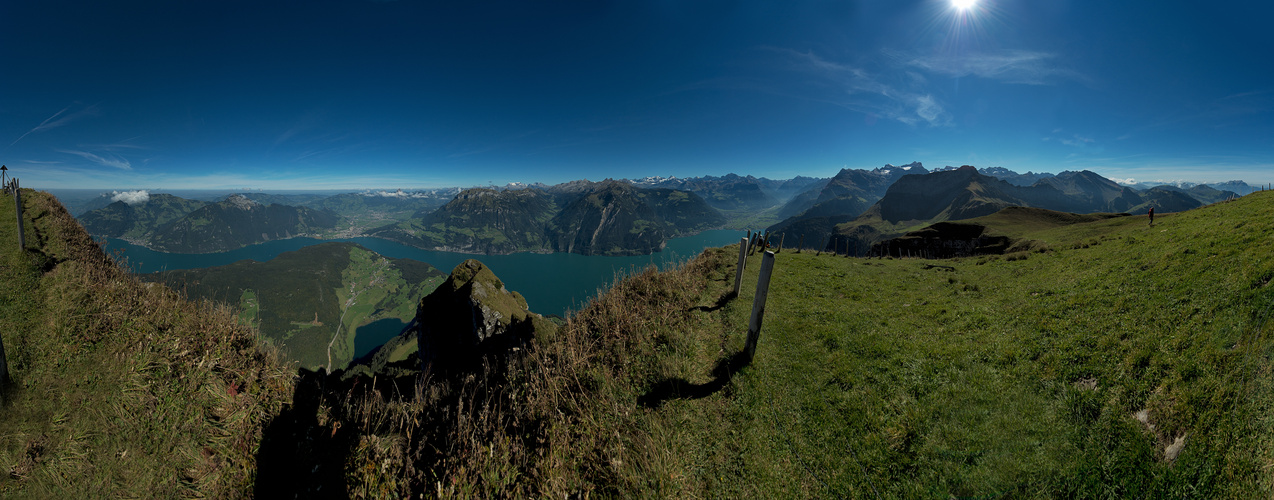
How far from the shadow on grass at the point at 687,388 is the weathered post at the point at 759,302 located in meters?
0.29

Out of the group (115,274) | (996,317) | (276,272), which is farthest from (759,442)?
(276,272)

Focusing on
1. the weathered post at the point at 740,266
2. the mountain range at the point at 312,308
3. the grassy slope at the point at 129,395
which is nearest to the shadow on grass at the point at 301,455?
the grassy slope at the point at 129,395

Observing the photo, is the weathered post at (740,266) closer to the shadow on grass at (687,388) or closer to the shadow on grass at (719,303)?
the shadow on grass at (719,303)

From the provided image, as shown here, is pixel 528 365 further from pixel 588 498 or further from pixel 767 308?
pixel 767 308

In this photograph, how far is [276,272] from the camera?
625ft

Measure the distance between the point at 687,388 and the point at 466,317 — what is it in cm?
3017

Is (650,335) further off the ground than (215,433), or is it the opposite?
(650,335)

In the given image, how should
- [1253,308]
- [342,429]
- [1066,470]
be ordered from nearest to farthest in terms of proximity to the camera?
[1066,470]
[342,429]
[1253,308]

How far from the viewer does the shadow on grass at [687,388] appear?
705cm

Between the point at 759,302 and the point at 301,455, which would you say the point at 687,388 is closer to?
the point at 759,302

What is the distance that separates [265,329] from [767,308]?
655 feet

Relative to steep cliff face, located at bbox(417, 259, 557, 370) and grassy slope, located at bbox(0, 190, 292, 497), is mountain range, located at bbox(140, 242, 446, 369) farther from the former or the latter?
grassy slope, located at bbox(0, 190, 292, 497)

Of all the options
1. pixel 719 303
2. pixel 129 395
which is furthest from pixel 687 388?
pixel 129 395

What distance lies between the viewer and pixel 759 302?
A: 7879 mm
